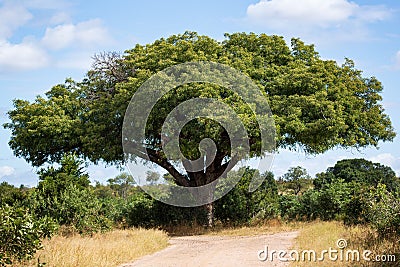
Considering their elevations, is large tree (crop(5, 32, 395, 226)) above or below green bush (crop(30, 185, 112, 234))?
above

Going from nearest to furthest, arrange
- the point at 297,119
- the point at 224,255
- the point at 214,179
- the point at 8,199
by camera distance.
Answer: the point at 224,255 < the point at 8,199 < the point at 297,119 < the point at 214,179

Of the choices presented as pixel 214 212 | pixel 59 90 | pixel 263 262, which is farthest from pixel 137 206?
pixel 263 262

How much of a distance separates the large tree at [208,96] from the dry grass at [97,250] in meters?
5.15

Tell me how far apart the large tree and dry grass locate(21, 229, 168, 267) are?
5146mm

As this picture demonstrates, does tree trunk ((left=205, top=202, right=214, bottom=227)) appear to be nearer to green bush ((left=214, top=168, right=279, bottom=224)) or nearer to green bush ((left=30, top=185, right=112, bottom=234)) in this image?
green bush ((left=214, top=168, right=279, bottom=224))

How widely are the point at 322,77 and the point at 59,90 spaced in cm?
1260

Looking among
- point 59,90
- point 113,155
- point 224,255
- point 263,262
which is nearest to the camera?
point 263,262

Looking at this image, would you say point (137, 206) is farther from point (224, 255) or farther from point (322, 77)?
point (224, 255)

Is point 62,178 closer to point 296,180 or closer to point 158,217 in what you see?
point 158,217

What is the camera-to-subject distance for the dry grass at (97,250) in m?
10.8

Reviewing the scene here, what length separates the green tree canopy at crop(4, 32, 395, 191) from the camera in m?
19.8

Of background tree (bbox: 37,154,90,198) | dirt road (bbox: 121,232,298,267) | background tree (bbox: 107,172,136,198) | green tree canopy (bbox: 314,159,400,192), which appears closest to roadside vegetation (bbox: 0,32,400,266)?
background tree (bbox: 37,154,90,198)

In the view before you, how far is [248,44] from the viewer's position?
2317 cm

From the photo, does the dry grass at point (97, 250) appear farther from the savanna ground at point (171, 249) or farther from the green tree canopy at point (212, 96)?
the green tree canopy at point (212, 96)
